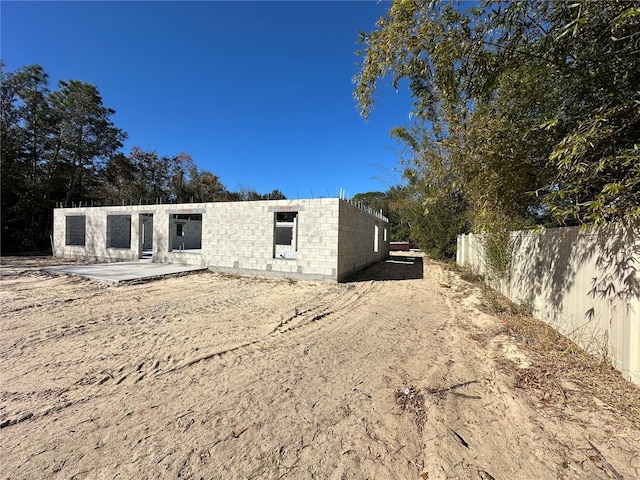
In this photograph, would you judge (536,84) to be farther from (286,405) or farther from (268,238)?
(268,238)

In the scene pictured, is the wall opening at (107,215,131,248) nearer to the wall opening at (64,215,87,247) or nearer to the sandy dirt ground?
the wall opening at (64,215,87,247)

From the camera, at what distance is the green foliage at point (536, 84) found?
236cm

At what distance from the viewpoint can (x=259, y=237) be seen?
31.2 feet

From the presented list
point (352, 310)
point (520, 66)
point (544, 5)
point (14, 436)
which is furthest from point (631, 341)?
point (14, 436)

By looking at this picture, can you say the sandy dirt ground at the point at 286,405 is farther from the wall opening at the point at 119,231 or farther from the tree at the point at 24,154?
the tree at the point at 24,154

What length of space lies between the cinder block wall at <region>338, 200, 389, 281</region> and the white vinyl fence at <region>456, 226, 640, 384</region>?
4.69m

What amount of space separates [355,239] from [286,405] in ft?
27.2

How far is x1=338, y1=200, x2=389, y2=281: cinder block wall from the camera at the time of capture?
887 cm

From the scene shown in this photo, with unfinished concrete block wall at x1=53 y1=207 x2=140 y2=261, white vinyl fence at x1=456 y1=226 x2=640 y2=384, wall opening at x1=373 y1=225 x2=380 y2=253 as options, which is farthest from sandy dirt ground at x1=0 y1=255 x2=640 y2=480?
wall opening at x1=373 y1=225 x2=380 y2=253

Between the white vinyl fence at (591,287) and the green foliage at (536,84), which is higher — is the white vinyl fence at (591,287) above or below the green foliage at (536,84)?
below

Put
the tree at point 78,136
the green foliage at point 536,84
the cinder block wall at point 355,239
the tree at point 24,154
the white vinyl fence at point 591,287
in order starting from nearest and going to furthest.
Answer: the green foliage at point 536,84, the white vinyl fence at point 591,287, the cinder block wall at point 355,239, the tree at point 24,154, the tree at point 78,136

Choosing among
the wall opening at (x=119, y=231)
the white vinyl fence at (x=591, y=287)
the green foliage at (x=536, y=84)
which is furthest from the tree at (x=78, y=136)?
the white vinyl fence at (x=591, y=287)

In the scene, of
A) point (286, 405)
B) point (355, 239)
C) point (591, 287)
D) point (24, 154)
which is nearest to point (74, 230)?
point (24, 154)

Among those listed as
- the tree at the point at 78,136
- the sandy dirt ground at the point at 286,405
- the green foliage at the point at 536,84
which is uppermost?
the tree at the point at 78,136
